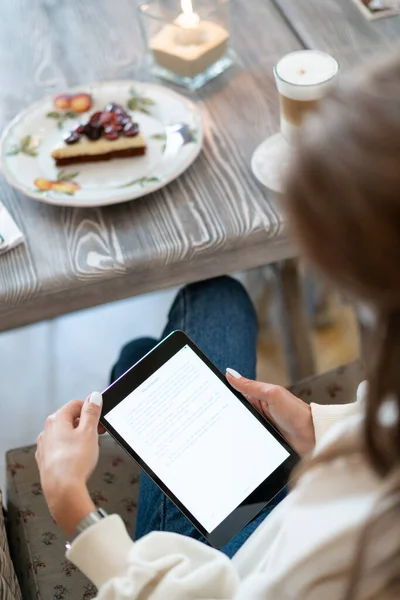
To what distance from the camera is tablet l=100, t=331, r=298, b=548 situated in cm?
81

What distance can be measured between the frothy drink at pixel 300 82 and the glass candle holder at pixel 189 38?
0.65 ft

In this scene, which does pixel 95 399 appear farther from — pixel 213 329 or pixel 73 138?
pixel 73 138

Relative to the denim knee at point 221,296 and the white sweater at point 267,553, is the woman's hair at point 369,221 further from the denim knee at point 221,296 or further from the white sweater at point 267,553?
the denim knee at point 221,296

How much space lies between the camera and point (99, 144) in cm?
100

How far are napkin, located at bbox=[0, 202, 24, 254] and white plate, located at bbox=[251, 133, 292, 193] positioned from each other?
307 millimetres

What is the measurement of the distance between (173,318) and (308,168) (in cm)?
64

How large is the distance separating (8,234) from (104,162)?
171mm

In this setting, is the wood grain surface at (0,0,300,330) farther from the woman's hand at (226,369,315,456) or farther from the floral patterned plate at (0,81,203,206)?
the woman's hand at (226,369,315,456)

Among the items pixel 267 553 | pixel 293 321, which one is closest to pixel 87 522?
pixel 267 553

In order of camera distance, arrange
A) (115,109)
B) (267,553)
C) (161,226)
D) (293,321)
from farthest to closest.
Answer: (293,321), (115,109), (161,226), (267,553)

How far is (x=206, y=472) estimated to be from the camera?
32.5 inches

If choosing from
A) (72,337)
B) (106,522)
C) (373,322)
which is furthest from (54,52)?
(373,322)

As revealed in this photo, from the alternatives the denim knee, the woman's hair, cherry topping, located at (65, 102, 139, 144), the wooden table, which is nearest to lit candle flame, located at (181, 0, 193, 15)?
the wooden table

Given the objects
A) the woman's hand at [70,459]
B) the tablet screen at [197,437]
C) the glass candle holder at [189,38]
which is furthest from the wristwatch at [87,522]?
the glass candle holder at [189,38]
